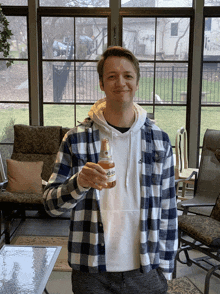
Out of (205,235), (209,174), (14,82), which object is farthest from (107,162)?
(14,82)

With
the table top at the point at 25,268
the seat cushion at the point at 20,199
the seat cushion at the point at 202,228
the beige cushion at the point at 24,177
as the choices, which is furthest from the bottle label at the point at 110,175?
the beige cushion at the point at 24,177

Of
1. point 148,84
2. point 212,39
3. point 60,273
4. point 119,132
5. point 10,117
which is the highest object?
point 212,39

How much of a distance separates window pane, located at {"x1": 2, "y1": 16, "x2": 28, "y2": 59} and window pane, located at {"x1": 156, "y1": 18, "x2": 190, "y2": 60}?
1.67 meters

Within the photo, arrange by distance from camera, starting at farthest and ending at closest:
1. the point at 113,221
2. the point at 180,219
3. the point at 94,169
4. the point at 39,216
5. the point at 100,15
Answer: the point at 100,15
the point at 39,216
the point at 180,219
the point at 113,221
the point at 94,169

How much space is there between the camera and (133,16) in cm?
423

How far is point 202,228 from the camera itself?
2453 millimetres

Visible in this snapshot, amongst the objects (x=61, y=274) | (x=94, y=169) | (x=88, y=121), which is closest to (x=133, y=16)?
(x=61, y=274)

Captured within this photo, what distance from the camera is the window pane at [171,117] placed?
4.41 m

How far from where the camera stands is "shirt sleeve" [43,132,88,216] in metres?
1.11

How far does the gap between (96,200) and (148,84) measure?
133 inches

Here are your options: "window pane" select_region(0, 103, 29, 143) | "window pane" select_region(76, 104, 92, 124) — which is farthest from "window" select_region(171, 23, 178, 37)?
"window pane" select_region(0, 103, 29, 143)

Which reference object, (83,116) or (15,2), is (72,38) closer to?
(15,2)

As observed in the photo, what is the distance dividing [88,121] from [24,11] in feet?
11.5

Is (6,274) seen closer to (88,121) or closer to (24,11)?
(88,121)
